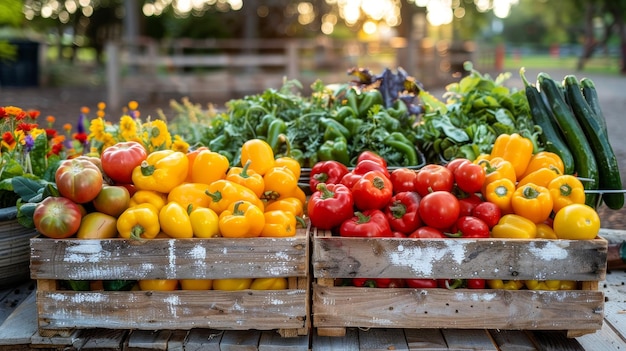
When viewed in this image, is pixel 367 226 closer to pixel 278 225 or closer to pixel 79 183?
pixel 278 225

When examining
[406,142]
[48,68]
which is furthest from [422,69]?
[406,142]

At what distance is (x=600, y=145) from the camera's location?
4.14 metres

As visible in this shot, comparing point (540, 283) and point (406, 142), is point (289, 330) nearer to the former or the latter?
point (540, 283)

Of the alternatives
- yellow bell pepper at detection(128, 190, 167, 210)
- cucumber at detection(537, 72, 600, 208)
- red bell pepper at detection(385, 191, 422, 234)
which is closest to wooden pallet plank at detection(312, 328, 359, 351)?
red bell pepper at detection(385, 191, 422, 234)

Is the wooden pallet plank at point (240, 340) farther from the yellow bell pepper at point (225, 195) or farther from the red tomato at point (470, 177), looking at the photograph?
the red tomato at point (470, 177)

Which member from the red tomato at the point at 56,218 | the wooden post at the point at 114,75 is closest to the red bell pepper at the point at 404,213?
the red tomato at the point at 56,218

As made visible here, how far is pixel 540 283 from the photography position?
326 cm

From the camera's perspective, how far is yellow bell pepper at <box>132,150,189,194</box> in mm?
Answer: 3316

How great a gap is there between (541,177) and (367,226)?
107cm

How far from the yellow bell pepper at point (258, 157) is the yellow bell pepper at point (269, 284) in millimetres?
673

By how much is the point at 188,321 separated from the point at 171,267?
0.98 ft

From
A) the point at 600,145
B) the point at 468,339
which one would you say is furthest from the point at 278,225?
the point at 600,145

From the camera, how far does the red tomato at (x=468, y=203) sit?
3391 millimetres

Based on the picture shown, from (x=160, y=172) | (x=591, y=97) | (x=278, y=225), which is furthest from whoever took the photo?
(x=591, y=97)
